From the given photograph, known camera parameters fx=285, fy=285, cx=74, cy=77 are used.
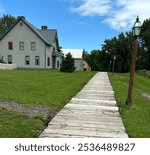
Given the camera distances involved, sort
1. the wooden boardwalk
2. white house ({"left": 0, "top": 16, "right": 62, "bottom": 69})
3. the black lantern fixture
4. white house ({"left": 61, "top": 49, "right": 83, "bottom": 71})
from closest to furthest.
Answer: the wooden boardwalk < the black lantern fixture < white house ({"left": 0, "top": 16, "right": 62, "bottom": 69}) < white house ({"left": 61, "top": 49, "right": 83, "bottom": 71})

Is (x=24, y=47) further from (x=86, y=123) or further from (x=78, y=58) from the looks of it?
(x=86, y=123)

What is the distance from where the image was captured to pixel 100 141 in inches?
219

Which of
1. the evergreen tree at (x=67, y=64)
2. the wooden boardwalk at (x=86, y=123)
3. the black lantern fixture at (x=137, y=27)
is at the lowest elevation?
the wooden boardwalk at (x=86, y=123)

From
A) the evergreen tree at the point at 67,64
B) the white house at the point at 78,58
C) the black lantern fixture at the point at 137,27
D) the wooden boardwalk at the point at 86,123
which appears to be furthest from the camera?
the white house at the point at 78,58

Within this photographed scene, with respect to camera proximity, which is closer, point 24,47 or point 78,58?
point 24,47

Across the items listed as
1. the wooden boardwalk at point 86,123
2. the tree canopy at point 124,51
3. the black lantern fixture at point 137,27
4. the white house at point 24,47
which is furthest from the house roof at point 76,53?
the wooden boardwalk at point 86,123

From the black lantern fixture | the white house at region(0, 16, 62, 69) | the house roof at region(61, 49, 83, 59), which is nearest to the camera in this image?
the black lantern fixture

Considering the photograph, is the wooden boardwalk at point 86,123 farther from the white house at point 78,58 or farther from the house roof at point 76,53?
the house roof at point 76,53

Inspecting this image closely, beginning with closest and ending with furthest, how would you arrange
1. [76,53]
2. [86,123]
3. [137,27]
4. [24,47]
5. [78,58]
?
[86,123], [137,27], [24,47], [78,58], [76,53]

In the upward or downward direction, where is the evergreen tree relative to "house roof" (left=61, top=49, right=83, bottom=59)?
downward

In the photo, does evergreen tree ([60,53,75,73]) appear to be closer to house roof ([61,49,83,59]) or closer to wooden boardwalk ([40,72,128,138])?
house roof ([61,49,83,59])

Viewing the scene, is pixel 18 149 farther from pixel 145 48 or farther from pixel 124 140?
pixel 145 48

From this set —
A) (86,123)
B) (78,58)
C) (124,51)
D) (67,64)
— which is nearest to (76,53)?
(78,58)

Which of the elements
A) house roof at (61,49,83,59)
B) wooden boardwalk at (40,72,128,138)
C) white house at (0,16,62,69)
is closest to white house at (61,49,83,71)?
house roof at (61,49,83,59)
